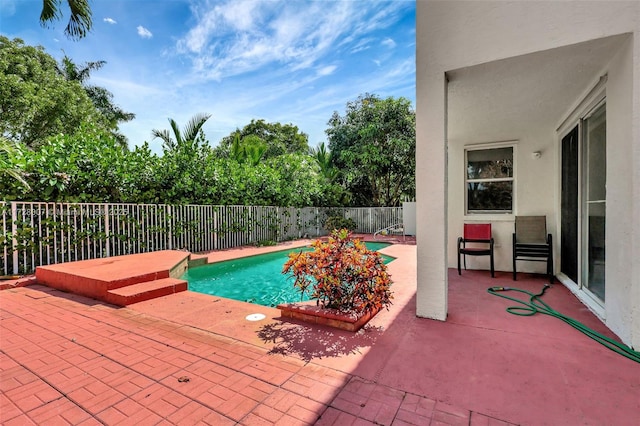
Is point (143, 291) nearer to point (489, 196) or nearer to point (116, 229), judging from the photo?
point (116, 229)

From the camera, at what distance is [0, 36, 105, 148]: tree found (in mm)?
15125

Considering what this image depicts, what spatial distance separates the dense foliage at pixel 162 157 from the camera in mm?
6973

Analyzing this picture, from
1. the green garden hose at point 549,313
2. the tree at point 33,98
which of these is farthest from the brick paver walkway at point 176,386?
the tree at point 33,98

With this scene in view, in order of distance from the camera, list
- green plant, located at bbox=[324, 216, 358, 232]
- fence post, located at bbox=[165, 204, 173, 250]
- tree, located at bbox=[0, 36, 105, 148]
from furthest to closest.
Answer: green plant, located at bbox=[324, 216, 358, 232]
tree, located at bbox=[0, 36, 105, 148]
fence post, located at bbox=[165, 204, 173, 250]

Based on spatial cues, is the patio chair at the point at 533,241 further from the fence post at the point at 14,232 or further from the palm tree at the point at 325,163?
the palm tree at the point at 325,163

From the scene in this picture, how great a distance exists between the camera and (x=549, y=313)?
3.94 m

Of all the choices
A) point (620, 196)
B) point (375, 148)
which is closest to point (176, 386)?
point (620, 196)

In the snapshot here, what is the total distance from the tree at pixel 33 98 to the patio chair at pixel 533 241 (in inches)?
795

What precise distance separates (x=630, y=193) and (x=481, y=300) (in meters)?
2.32

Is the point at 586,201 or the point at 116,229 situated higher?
the point at 586,201

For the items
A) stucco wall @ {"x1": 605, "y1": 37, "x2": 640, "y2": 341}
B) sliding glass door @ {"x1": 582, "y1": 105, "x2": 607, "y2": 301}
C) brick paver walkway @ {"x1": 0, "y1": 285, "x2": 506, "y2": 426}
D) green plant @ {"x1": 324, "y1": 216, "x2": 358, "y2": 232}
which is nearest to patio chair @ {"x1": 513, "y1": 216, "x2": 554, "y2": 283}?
sliding glass door @ {"x1": 582, "y1": 105, "x2": 607, "y2": 301}

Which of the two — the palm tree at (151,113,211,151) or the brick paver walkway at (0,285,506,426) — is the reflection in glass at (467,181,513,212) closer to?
the brick paver walkway at (0,285,506,426)

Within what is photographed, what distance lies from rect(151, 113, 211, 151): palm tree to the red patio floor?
9.32m

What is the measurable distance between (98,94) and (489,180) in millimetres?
27581
